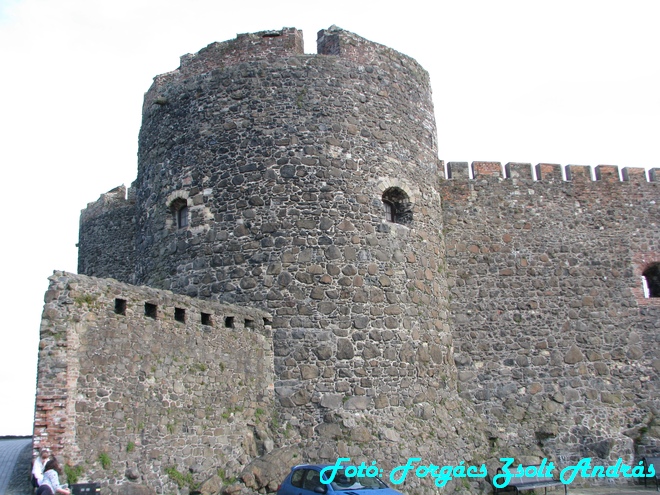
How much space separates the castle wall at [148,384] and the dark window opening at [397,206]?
4213 mm

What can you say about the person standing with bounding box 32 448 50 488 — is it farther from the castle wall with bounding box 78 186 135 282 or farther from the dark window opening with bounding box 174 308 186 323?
the castle wall with bounding box 78 186 135 282

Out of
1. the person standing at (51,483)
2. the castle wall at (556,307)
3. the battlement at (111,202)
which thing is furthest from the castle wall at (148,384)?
the battlement at (111,202)

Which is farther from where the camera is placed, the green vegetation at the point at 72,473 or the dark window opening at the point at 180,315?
the dark window opening at the point at 180,315

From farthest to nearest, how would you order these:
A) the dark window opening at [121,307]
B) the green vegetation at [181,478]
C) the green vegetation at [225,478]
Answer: the green vegetation at [225,478] < the green vegetation at [181,478] < the dark window opening at [121,307]

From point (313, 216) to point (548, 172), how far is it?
343 inches

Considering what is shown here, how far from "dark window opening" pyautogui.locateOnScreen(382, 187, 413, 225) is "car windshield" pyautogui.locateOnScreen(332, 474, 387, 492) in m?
6.54

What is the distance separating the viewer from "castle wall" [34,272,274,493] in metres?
9.58

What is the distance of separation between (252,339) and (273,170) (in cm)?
369

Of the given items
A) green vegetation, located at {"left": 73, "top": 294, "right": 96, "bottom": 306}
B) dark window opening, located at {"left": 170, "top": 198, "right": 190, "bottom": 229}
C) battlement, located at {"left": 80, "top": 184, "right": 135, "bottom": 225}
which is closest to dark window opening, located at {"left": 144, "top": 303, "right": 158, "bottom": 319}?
green vegetation, located at {"left": 73, "top": 294, "right": 96, "bottom": 306}

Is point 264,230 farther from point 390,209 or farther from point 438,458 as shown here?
point 438,458

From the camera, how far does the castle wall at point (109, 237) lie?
2044 centimetres

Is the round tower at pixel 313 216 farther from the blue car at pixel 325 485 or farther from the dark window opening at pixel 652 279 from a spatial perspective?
the dark window opening at pixel 652 279

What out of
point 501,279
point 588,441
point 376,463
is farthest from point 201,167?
point 588,441

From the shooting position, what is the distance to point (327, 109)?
49.1 ft
